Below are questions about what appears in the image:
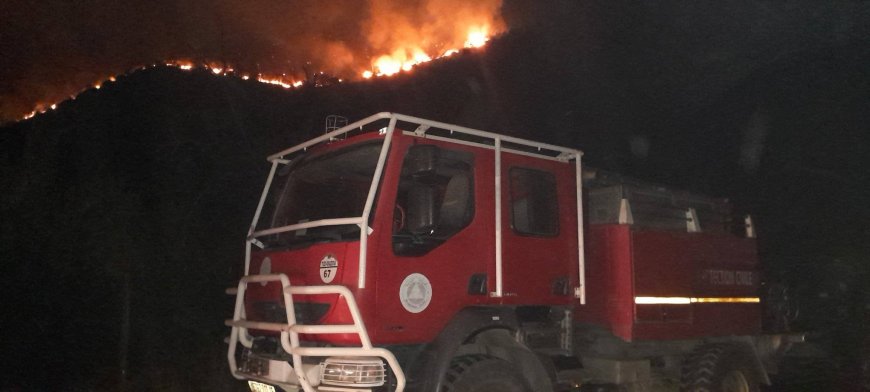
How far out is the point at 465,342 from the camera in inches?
188

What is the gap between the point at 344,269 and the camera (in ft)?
13.9

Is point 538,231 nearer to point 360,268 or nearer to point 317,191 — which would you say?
point 360,268

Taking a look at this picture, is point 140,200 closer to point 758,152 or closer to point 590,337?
point 590,337

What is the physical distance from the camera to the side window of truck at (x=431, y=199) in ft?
14.7

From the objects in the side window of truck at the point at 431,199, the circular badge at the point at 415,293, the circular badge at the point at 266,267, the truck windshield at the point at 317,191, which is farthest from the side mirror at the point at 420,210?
the circular badge at the point at 266,267

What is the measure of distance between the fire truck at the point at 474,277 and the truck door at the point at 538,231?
1cm

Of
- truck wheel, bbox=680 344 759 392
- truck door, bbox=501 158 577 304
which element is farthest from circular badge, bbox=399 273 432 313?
truck wheel, bbox=680 344 759 392

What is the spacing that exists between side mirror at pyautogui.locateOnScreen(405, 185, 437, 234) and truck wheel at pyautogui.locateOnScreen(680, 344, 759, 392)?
3.83 metres

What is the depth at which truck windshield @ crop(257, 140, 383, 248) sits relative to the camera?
5.23 metres

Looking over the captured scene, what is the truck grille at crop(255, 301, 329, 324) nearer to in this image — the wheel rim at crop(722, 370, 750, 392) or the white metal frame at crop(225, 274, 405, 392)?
the white metal frame at crop(225, 274, 405, 392)

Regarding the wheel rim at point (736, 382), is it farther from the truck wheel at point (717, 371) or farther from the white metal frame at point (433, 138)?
the white metal frame at point (433, 138)

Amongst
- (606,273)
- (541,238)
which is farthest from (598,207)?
(541,238)

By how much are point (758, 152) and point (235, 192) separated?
2229 centimetres

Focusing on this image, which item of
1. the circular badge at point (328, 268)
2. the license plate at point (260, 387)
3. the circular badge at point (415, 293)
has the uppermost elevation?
the circular badge at point (328, 268)
